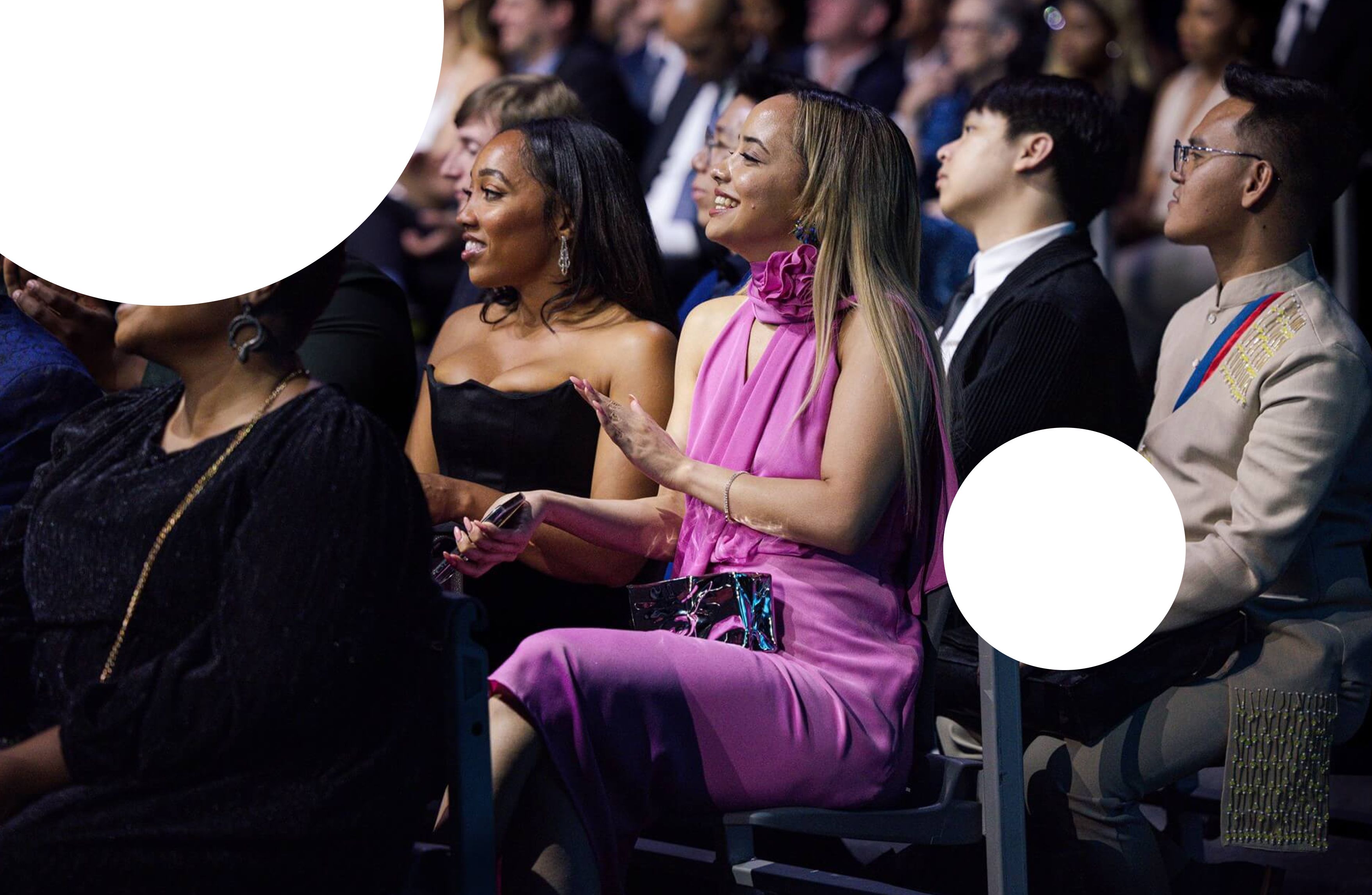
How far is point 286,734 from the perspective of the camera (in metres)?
1.81

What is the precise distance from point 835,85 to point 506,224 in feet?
10.4

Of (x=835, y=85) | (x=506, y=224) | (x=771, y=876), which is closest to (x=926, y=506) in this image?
(x=771, y=876)

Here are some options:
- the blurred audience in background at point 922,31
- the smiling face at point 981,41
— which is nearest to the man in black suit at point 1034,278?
the smiling face at point 981,41

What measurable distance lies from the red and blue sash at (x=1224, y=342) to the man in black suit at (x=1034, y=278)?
9.0 inches

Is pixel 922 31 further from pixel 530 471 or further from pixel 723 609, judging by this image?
→ pixel 723 609

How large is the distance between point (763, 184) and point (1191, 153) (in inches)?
41.8

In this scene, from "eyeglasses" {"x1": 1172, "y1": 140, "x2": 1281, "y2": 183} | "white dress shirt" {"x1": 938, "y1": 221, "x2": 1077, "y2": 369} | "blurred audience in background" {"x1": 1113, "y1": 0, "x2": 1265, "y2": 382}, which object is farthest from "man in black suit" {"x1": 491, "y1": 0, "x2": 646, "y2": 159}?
"eyeglasses" {"x1": 1172, "y1": 140, "x2": 1281, "y2": 183}

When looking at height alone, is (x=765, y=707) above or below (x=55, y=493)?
below

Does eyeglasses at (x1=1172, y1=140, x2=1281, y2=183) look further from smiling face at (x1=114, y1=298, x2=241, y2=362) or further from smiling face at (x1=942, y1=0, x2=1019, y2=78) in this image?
smiling face at (x1=942, y1=0, x2=1019, y2=78)

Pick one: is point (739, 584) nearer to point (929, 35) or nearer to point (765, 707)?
point (765, 707)

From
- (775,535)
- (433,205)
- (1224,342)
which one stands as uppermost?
(433,205)

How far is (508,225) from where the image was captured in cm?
299

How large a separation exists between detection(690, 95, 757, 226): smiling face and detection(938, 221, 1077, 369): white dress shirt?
64 cm
